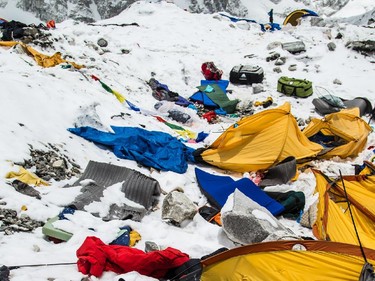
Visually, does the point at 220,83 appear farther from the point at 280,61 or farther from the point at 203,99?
the point at 280,61

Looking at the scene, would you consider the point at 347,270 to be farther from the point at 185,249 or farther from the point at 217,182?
the point at 217,182

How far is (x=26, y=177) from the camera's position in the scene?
506 centimetres

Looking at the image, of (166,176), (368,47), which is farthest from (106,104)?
(368,47)

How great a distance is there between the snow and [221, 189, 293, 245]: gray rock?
270 mm

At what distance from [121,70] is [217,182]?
7066 mm

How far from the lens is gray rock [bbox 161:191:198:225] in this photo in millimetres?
5207

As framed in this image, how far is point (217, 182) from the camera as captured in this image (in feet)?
21.2

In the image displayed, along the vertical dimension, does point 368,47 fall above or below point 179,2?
above

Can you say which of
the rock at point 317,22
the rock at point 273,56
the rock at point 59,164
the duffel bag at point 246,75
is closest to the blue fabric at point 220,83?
the duffel bag at point 246,75

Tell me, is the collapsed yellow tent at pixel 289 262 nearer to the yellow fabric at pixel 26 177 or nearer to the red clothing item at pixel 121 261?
the red clothing item at pixel 121 261

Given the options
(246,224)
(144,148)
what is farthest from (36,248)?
(144,148)

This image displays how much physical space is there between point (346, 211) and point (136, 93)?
747 cm

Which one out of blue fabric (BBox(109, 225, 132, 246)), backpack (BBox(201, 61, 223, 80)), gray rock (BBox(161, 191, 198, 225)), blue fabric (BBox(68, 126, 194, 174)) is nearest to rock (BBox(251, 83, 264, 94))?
backpack (BBox(201, 61, 223, 80))

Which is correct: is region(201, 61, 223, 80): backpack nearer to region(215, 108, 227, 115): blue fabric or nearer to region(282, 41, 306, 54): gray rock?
region(215, 108, 227, 115): blue fabric
